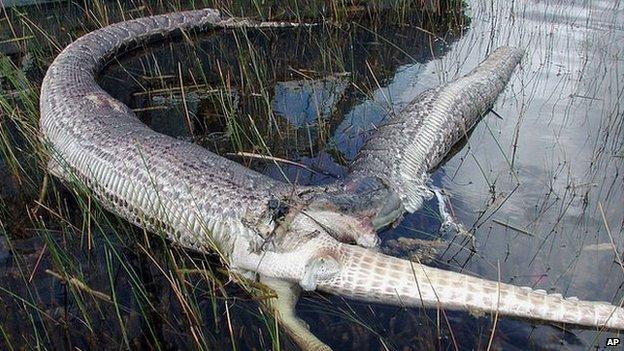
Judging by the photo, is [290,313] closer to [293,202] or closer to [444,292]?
[293,202]

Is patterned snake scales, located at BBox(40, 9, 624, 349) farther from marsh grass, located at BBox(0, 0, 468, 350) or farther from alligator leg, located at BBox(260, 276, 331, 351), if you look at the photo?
marsh grass, located at BBox(0, 0, 468, 350)

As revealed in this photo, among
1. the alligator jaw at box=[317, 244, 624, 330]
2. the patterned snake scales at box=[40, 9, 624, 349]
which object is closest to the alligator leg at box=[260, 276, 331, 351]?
the patterned snake scales at box=[40, 9, 624, 349]

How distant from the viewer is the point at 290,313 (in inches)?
120

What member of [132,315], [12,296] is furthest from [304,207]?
[12,296]

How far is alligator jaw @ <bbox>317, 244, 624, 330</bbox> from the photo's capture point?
2826mm

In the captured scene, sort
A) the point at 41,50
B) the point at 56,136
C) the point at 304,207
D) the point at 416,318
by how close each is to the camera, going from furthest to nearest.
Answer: the point at 41,50, the point at 56,136, the point at 304,207, the point at 416,318

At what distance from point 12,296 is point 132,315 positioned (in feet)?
2.03

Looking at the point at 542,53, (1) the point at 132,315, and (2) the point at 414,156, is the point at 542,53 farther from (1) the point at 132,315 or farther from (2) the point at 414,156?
(1) the point at 132,315

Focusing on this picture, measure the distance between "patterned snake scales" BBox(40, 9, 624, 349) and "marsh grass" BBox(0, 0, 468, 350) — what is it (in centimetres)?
13

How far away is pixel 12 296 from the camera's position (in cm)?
319

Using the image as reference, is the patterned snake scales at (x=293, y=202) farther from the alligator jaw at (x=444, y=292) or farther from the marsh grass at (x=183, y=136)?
the marsh grass at (x=183, y=136)

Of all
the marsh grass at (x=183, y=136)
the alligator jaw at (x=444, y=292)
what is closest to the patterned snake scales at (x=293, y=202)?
the alligator jaw at (x=444, y=292)

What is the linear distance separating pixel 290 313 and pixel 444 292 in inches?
28.0

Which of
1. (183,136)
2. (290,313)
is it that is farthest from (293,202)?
(183,136)
